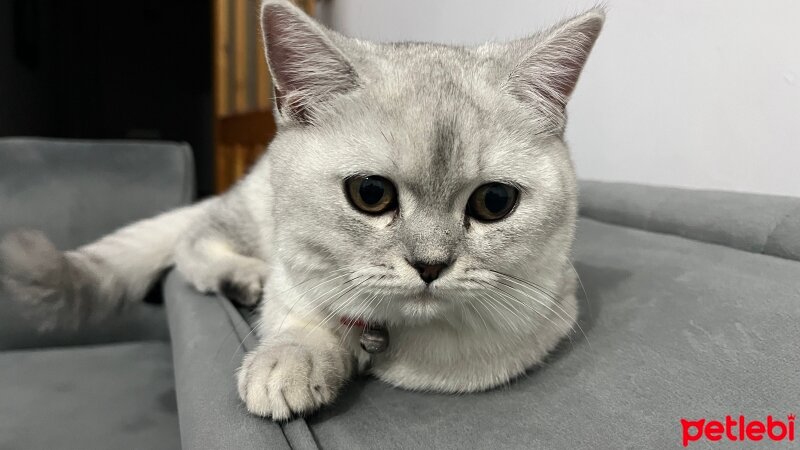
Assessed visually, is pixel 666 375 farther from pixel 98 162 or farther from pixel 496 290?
pixel 98 162

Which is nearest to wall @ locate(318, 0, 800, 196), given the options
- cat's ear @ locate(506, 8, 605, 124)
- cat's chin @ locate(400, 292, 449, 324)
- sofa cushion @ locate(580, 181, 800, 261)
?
sofa cushion @ locate(580, 181, 800, 261)

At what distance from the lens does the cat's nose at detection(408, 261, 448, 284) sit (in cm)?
68

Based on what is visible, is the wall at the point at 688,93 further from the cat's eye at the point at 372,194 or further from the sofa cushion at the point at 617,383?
the cat's eye at the point at 372,194

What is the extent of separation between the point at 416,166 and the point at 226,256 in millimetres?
706

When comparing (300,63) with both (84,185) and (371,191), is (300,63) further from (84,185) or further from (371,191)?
(84,185)

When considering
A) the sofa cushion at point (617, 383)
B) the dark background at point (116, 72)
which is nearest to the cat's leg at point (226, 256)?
the sofa cushion at point (617, 383)

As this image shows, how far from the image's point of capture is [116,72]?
4410 millimetres

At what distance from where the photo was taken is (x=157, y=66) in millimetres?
4469

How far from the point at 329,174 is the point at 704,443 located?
52 centimetres

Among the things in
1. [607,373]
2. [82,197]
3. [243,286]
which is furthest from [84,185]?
[607,373]

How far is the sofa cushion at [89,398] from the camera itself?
40.9 inches

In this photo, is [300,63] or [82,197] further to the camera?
[82,197]

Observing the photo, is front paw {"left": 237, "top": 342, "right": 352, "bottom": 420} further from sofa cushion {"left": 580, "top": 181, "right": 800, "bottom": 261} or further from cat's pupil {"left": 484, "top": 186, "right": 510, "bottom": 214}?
sofa cushion {"left": 580, "top": 181, "right": 800, "bottom": 261}

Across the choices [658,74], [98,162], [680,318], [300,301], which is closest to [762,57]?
[658,74]
